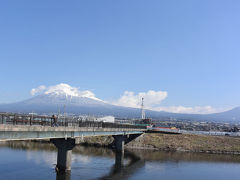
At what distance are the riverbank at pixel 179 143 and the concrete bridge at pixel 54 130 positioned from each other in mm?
23852

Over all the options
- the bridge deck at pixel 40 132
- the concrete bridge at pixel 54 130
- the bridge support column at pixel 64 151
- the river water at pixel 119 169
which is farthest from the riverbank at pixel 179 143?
the bridge support column at pixel 64 151

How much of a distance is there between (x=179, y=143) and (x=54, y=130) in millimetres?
61591

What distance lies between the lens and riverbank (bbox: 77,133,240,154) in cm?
8675

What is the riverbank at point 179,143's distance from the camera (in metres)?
86.8

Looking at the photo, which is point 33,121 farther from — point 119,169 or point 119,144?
point 119,144

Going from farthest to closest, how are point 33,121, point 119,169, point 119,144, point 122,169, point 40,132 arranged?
point 119,144 < point 122,169 < point 119,169 < point 33,121 < point 40,132

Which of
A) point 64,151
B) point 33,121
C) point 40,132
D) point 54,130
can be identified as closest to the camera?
point 40,132

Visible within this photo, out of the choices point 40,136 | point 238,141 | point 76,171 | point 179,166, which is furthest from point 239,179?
point 238,141

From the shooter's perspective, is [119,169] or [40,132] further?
[119,169]

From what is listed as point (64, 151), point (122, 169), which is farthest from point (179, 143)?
point (64, 151)

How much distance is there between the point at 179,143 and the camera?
299ft

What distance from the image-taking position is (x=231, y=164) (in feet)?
213

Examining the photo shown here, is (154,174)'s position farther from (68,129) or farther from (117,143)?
(117,143)

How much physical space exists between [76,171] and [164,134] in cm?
5918
